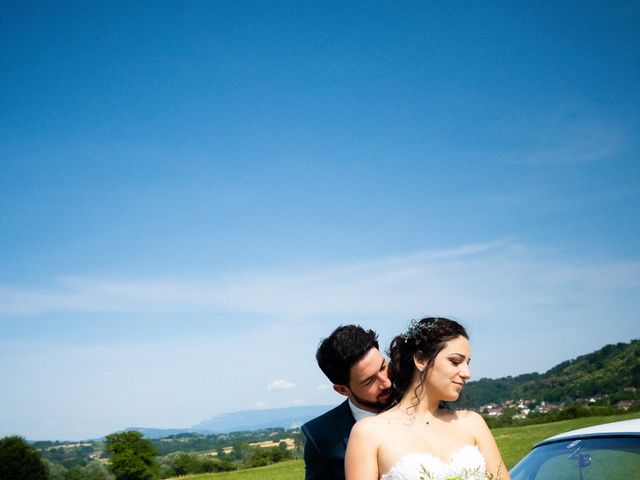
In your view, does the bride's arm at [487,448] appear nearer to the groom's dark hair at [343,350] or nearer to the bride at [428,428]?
the bride at [428,428]

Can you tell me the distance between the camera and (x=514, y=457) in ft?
73.7

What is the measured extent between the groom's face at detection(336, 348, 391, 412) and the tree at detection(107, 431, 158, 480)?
88014mm

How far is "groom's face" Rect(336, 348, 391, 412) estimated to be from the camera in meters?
3.97

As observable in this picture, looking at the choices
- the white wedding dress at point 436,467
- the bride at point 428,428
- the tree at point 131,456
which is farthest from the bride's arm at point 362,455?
the tree at point 131,456

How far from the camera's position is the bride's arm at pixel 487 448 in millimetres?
3634

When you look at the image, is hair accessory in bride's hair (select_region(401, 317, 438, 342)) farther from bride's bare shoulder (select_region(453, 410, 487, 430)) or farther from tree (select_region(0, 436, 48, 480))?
tree (select_region(0, 436, 48, 480))

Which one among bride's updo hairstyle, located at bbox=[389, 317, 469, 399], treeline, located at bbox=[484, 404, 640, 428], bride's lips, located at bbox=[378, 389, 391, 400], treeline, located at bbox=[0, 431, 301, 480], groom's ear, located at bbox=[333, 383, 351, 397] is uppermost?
bride's updo hairstyle, located at bbox=[389, 317, 469, 399]

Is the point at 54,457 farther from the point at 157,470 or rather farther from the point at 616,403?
the point at 616,403

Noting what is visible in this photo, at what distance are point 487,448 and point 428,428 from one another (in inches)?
16.2

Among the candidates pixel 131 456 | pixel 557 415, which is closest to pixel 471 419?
pixel 557 415

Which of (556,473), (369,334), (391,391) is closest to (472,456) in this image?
(391,391)

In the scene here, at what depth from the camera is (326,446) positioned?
3.99m

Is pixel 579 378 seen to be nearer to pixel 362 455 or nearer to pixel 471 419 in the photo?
pixel 471 419

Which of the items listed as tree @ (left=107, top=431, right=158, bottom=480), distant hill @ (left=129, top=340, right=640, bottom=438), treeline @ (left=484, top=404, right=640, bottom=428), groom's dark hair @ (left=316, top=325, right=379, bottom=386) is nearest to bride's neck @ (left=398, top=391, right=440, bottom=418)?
groom's dark hair @ (left=316, top=325, right=379, bottom=386)
